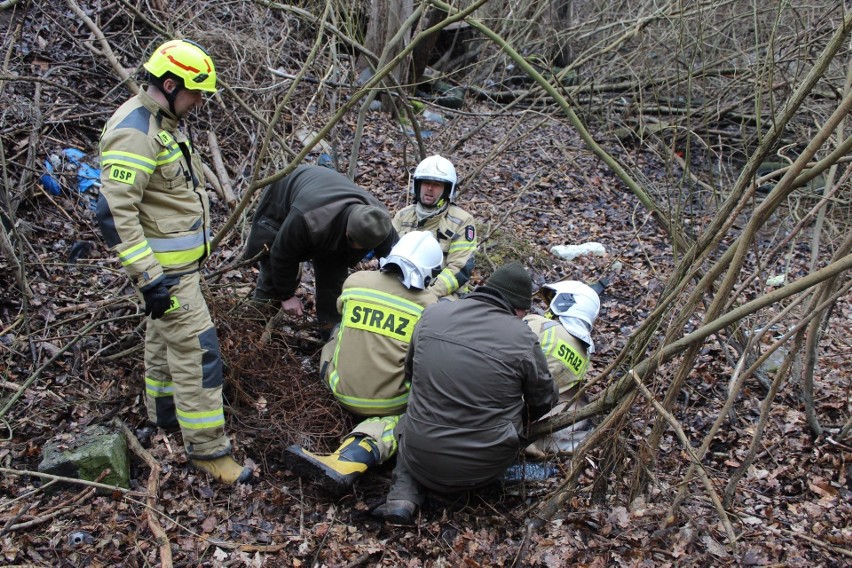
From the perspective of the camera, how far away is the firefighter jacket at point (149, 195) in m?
3.59

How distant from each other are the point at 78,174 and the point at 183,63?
3172mm

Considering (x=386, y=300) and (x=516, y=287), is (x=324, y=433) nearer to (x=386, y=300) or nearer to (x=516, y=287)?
(x=386, y=300)

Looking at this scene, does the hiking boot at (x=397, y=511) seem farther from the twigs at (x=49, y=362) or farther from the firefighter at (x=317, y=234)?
the twigs at (x=49, y=362)

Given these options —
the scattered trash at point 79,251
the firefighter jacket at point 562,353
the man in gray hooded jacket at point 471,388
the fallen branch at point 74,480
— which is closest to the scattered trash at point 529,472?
the man in gray hooded jacket at point 471,388

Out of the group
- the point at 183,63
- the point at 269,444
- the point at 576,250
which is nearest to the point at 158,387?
the point at 269,444

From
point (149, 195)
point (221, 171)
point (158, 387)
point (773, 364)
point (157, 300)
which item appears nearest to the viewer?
point (157, 300)

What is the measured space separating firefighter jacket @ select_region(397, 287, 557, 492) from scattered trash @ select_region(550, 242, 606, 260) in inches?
153

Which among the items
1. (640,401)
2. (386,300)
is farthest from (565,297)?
(386,300)

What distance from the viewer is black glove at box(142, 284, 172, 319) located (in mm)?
3680

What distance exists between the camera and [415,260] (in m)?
4.41

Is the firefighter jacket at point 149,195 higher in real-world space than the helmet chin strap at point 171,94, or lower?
lower

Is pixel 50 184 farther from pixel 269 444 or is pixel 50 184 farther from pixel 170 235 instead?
pixel 269 444

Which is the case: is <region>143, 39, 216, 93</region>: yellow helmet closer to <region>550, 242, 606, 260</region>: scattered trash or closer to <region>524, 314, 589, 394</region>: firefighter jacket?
<region>524, 314, 589, 394</region>: firefighter jacket

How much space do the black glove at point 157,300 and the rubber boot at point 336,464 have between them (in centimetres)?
112
